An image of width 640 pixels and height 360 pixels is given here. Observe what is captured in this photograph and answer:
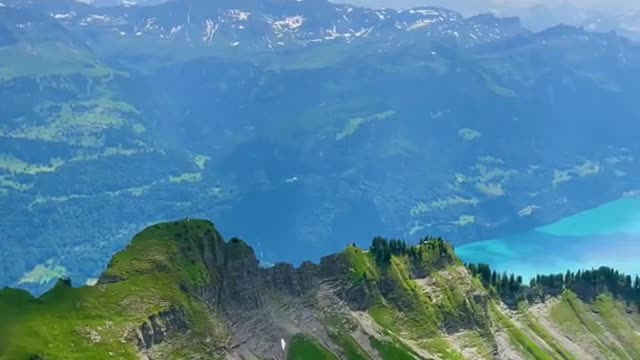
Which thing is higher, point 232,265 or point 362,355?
point 232,265

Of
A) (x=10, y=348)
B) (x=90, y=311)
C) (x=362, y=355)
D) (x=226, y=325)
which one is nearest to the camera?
(x=10, y=348)

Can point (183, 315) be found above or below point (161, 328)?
above

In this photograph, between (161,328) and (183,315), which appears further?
(183,315)

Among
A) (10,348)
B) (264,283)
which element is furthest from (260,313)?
(10,348)

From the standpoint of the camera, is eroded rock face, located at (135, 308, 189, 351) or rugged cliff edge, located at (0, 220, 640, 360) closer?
rugged cliff edge, located at (0, 220, 640, 360)

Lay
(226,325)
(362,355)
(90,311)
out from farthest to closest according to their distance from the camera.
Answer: (362,355) < (226,325) < (90,311)

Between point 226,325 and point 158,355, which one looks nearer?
point 158,355

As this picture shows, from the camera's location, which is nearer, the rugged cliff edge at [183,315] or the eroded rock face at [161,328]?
the rugged cliff edge at [183,315]

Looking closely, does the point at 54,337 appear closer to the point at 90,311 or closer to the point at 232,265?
the point at 90,311
